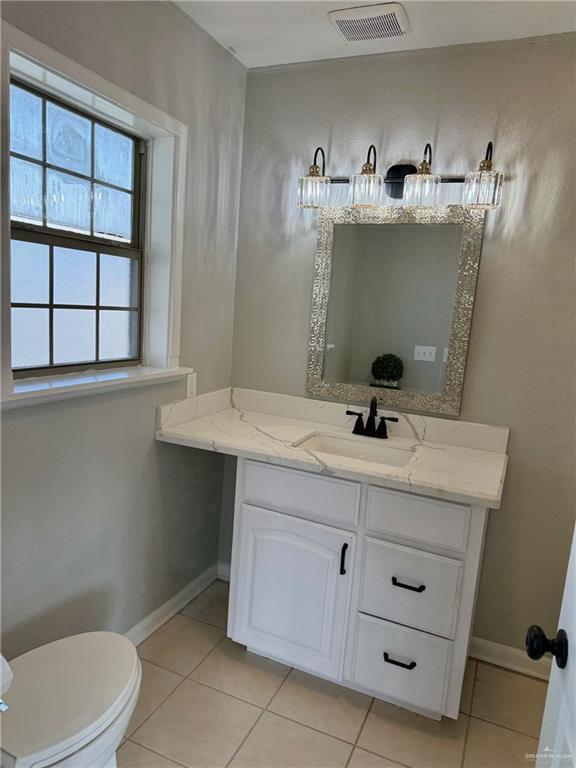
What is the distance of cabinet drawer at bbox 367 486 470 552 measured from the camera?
1670mm

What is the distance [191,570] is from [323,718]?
92cm

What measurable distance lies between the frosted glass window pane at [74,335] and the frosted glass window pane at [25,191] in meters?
0.31

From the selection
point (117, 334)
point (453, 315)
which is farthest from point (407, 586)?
point (117, 334)

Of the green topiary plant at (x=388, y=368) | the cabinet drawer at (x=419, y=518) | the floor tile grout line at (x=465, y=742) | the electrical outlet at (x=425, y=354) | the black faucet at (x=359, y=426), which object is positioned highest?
the electrical outlet at (x=425, y=354)

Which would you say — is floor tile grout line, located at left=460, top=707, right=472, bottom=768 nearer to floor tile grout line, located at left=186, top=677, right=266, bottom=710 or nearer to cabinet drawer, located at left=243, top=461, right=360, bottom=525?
floor tile grout line, located at left=186, top=677, right=266, bottom=710

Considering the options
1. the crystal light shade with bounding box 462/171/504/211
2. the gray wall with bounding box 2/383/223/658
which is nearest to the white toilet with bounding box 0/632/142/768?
the gray wall with bounding box 2/383/223/658

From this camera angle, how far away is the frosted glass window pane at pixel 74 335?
1.72m

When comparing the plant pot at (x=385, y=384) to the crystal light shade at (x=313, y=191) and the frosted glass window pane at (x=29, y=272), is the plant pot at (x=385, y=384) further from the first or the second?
the frosted glass window pane at (x=29, y=272)

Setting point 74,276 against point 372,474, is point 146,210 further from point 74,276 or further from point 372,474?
point 372,474

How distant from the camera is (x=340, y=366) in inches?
92.4

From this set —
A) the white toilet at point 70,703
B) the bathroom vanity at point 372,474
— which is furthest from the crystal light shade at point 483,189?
the white toilet at point 70,703

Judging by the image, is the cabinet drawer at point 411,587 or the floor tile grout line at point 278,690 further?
the floor tile grout line at point 278,690

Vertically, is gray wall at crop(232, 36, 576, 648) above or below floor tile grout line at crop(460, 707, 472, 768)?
above

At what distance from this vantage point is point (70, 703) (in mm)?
1303
